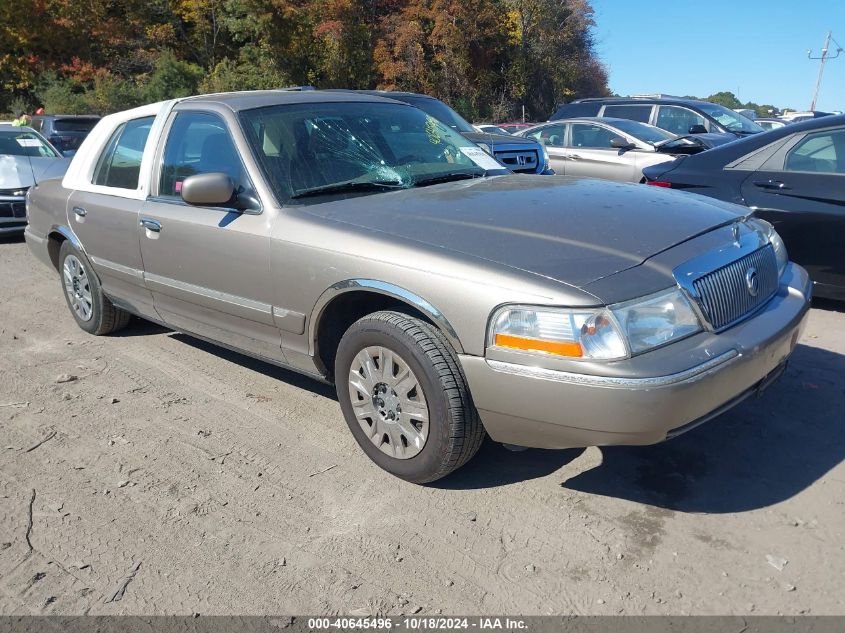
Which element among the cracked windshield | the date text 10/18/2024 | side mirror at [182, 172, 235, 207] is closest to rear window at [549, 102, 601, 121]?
A: the cracked windshield

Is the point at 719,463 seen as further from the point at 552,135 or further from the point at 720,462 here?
the point at 552,135

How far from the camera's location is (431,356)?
2.93 m

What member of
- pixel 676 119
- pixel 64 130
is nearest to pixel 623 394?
pixel 676 119

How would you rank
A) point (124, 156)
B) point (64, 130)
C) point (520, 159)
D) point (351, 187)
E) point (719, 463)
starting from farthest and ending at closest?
point (64, 130), point (520, 159), point (124, 156), point (351, 187), point (719, 463)

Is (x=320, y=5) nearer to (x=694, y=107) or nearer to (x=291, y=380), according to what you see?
(x=694, y=107)

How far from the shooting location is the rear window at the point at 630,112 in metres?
11.8

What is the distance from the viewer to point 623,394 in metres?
2.56

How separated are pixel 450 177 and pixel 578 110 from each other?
9270 millimetres

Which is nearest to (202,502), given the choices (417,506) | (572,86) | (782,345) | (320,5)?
(417,506)

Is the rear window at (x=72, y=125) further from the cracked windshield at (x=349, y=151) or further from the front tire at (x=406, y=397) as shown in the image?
the front tire at (x=406, y=397)

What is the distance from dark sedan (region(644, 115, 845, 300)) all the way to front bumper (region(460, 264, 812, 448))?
2499 mm

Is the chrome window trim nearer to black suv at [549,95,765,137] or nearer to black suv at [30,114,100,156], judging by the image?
black suv at [549,95,765,137]

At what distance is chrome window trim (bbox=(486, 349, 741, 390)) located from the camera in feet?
8.41

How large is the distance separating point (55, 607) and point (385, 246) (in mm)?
1817
